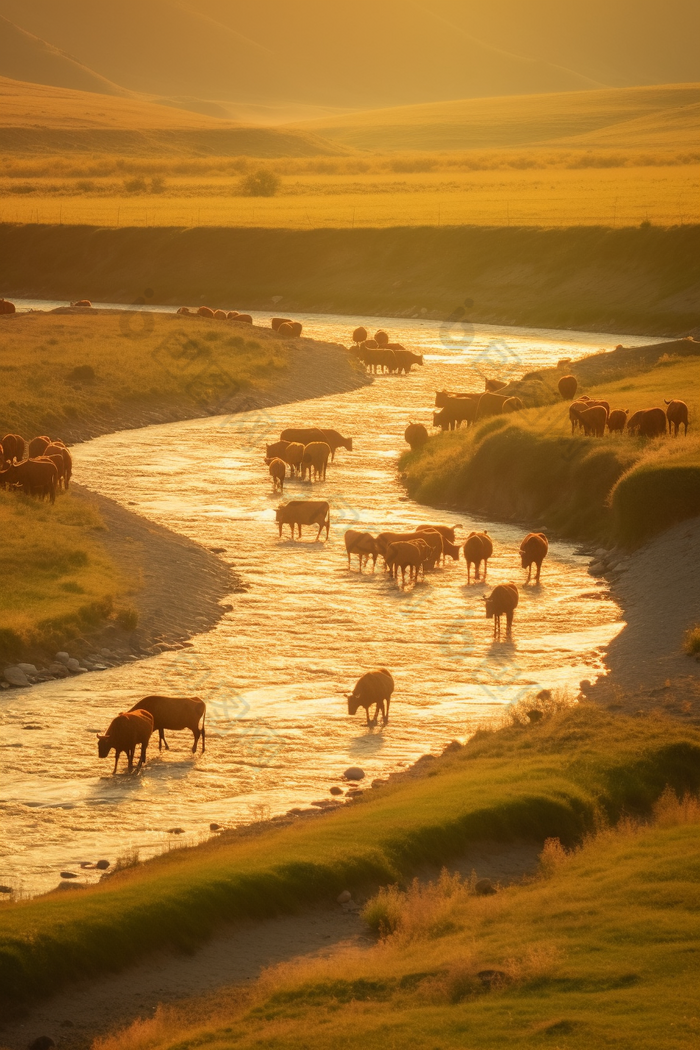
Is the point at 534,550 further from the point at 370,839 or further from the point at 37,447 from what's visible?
the point at 370,839

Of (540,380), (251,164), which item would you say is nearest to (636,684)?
(540,380)

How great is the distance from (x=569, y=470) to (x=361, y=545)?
7.85 meters

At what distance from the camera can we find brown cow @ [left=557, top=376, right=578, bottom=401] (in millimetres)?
46500

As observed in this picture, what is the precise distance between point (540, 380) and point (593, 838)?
3328 cm

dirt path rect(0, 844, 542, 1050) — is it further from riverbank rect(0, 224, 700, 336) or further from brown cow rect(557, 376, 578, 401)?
riverbank rect(0, 224, 700, 336)

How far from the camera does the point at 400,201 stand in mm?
111188

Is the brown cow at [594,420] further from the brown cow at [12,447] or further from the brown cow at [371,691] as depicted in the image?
the brown cow at [371,691]

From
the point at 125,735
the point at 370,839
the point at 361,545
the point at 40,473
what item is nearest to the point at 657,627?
the point at 361,545

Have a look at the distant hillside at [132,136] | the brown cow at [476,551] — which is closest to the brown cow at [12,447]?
the brown cow at [476,551]

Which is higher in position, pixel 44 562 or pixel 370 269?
pixel 370 269

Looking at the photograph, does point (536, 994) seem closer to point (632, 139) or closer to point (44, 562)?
point (44, 562)

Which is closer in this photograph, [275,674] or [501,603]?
[275,674]

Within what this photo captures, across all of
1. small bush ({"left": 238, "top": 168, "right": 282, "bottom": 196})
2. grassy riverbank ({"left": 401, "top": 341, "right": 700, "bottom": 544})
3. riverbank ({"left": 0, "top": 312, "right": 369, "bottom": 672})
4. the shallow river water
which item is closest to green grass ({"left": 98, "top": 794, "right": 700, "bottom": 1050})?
the shallow river water

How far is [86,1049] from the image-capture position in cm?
1292
